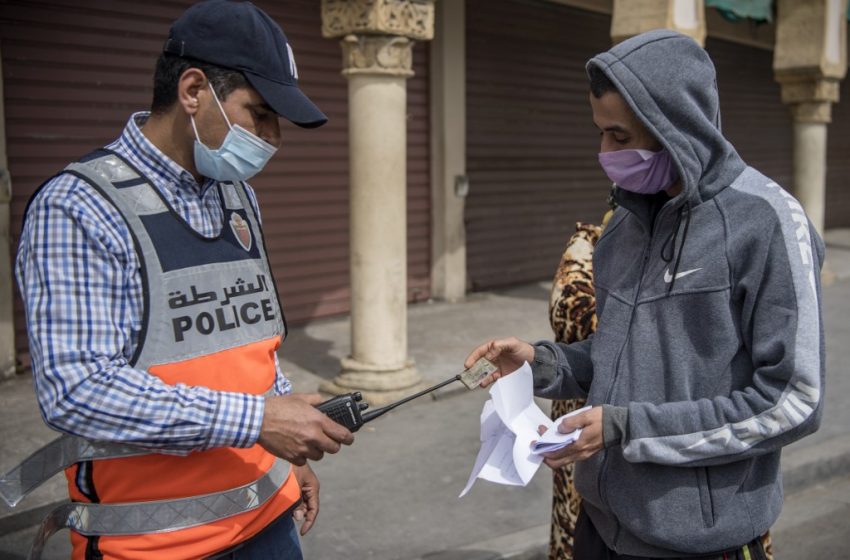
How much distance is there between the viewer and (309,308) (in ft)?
27.7

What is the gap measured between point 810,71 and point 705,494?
9821 mm

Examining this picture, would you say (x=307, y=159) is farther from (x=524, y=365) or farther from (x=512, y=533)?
(x=524, y=365)

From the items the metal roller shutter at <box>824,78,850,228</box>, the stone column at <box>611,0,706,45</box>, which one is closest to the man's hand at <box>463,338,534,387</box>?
the stone column at <box>611,0,706,45</box>

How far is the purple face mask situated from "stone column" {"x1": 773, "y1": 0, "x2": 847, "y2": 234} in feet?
30.5

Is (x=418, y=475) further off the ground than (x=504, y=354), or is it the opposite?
(x=504, y=354)

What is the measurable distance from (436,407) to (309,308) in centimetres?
256

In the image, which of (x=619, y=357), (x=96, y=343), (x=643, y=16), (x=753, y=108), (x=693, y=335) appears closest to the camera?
(x=96, y=343)

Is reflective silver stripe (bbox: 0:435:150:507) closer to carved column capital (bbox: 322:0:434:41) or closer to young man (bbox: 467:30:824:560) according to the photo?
young man (bbox: 467:30:824:560)

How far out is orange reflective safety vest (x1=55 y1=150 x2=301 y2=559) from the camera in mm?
1751

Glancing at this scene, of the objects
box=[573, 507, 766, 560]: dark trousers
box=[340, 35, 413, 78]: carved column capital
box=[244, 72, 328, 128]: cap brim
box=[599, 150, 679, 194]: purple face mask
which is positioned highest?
box=[340, 35, 413, 78]: carved column capital

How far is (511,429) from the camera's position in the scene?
1.94 m

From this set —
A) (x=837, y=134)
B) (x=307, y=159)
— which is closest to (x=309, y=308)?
(x=307, y=159)

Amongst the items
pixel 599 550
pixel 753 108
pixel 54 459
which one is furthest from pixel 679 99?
pixel 753 108

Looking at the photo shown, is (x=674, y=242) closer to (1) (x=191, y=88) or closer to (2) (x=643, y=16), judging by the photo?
(1) (x=191, y=88)
